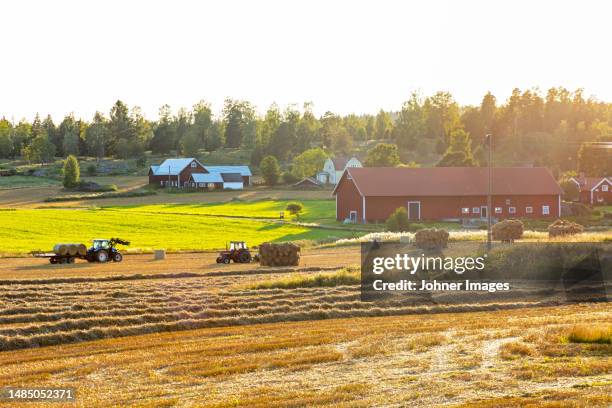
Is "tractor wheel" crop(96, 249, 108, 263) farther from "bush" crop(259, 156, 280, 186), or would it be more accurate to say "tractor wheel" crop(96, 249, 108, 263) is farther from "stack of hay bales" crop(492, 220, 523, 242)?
"bush" crop(259, 156, 280, 186)

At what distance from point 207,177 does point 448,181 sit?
5448 cm

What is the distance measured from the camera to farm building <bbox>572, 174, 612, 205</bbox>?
9050 cm

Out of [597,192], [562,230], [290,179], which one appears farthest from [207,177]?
[562,230]

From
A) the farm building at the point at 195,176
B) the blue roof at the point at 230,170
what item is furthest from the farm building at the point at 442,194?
the blue roof at the point at 230,170

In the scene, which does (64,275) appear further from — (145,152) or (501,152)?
(145,152)

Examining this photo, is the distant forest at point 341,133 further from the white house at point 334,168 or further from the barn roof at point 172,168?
the barn roof at point 172,168

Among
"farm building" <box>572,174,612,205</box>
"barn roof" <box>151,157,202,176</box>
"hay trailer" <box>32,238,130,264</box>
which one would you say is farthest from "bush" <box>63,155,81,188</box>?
"hay trailer" <box>32,238,130,264</box>

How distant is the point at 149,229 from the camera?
219 ft

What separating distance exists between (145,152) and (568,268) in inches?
5796

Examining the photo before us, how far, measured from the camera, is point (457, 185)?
75.4 m

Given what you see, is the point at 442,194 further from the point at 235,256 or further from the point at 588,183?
the point at 235,256

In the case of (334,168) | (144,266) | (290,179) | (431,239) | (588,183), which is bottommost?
(144,266)

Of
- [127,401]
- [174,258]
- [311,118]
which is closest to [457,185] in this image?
[174,258]

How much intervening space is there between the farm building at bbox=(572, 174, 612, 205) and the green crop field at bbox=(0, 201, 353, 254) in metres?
28.9
